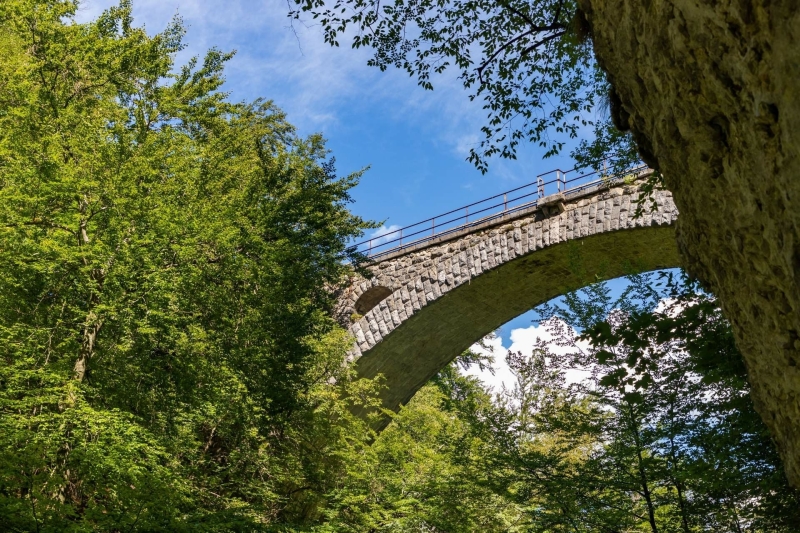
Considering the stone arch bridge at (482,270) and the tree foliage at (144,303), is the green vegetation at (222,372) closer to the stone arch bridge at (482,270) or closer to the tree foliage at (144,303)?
the tree foliage at (144,303)

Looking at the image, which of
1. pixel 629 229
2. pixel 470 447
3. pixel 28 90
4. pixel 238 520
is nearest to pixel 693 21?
pixel 238 520

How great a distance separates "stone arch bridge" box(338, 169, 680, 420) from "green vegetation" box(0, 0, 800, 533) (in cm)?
344

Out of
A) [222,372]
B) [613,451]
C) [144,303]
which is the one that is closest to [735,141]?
[613,451]

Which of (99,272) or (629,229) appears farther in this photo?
(629,229)

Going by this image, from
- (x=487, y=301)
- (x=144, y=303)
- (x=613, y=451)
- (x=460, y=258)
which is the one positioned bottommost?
(x=613, y=451)

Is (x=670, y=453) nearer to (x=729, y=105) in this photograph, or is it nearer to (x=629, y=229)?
(x=729, y=105)

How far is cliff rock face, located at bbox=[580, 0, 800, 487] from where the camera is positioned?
1.89 m

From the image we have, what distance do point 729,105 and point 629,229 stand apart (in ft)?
32.0

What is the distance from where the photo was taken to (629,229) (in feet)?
37.9

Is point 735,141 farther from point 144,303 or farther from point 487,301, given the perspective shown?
point 487,301

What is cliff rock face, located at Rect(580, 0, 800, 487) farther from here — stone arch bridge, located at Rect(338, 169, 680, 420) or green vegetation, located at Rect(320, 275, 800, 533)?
stone arch bridge, located at Rect(338, 169, 680, 420)

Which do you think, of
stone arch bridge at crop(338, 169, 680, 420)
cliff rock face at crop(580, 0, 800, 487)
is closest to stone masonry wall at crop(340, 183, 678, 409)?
stone arch bridge at crop(338, 169, 680, 420)

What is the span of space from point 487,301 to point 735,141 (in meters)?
11.8

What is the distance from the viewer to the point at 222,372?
7.82 m
